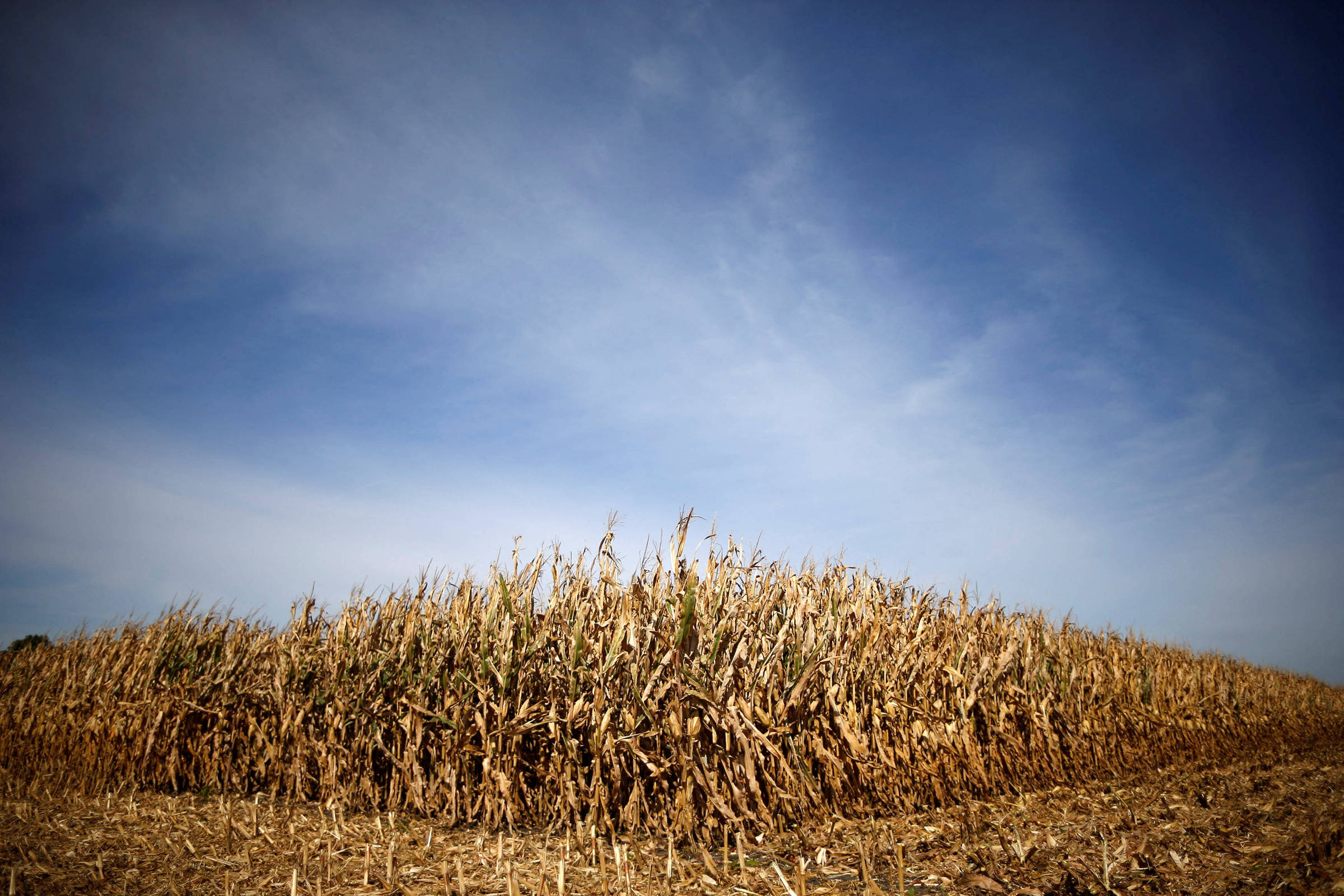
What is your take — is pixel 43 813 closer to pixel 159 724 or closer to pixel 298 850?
pixel 159 724

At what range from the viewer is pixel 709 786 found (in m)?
4.87

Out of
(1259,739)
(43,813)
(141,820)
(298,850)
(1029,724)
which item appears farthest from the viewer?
(1259,739)

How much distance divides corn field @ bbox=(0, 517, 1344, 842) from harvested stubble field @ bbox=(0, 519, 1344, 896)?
3cm

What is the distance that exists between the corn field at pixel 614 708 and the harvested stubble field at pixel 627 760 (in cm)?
3

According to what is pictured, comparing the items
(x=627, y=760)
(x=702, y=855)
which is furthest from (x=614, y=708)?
(x=702, y=855)

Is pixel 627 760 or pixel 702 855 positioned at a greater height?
pixel 627 760

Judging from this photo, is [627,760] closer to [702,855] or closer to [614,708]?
[614,708]

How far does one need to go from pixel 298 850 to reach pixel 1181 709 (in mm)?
13323

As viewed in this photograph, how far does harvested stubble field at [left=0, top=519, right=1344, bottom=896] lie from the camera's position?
4.26 m

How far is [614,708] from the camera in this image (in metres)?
5.20

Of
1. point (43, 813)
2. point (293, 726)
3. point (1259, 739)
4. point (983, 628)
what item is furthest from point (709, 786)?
point (1259, 739)

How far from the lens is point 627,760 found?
5.14 m

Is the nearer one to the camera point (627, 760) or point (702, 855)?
point (702, 855)

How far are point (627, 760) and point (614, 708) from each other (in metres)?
0.46
